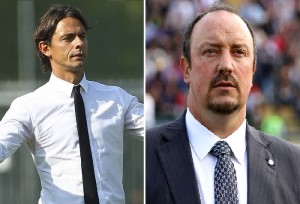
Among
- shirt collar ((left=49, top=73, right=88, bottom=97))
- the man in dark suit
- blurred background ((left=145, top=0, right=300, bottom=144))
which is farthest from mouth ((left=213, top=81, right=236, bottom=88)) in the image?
blurred background ((left=145, top=0, right=300, bottom=144))

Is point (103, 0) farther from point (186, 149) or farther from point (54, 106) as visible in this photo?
point (186, 149)

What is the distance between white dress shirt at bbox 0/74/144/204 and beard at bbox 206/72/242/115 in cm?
15

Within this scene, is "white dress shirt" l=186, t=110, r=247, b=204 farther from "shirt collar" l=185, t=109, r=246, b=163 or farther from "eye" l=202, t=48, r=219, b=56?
"eye" l=202, t=48, r=219, b=56

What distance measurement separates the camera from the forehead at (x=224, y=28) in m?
1.13

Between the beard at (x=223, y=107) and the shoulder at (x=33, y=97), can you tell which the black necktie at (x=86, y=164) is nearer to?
the shoulder at (x=33, y=97)

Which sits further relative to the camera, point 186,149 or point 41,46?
point 41,46

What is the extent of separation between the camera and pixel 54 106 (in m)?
1.27

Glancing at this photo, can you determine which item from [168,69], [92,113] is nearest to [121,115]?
[92,113]

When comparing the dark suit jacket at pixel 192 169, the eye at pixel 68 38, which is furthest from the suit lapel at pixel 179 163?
the eye at pixel 68 38

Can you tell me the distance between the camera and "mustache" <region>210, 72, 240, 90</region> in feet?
3.66

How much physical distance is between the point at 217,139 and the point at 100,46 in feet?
1.07

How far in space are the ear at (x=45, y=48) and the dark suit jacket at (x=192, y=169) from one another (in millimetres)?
228

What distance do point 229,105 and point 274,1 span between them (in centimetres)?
651

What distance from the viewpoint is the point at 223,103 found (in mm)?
1131
